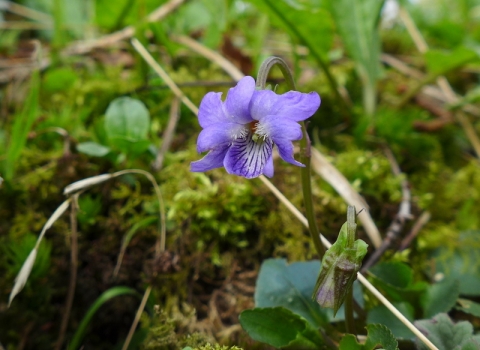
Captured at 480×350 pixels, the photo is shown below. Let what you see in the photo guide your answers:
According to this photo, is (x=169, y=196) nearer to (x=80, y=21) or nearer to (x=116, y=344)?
(x=116, y=344)

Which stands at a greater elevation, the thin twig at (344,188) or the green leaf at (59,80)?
the thin twig at (344,188)

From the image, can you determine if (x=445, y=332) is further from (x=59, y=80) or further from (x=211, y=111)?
(x=59, y=80)

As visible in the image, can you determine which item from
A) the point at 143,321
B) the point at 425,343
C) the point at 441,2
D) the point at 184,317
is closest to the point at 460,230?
the point at 425,343

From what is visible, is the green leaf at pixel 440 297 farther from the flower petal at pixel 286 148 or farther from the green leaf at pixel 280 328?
the flower petal at pixel 286 148

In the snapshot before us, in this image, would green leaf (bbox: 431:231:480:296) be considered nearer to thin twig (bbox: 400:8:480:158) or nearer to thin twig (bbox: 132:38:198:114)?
thin twig (bbox: 400:8:480:158)

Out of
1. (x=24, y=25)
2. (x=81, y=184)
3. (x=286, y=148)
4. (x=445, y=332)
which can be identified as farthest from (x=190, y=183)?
(x=24, y=25)

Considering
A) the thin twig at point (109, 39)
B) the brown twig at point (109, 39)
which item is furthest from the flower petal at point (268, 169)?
the thin twig at point (109, 39)
